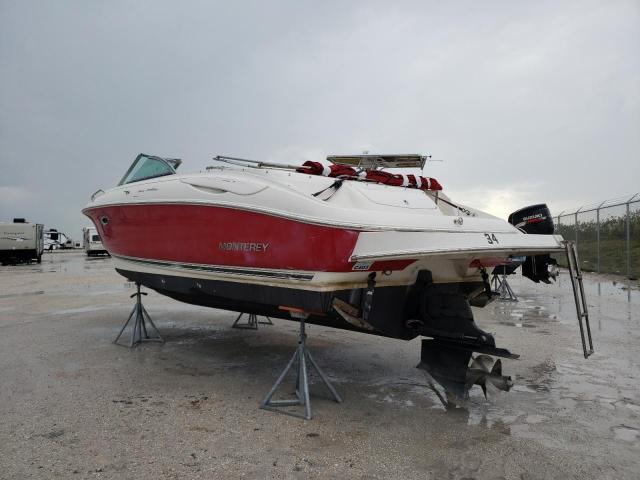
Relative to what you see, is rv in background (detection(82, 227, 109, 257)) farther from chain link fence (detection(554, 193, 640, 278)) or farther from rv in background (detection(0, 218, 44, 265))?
chain link fence (detection(554, 193, 640, 278))

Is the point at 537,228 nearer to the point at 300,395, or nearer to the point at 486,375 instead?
the point at 486,375

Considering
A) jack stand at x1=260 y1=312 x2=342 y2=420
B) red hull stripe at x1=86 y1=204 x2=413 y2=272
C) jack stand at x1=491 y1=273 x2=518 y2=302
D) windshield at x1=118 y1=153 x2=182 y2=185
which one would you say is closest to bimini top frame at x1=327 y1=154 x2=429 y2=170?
windshield at x1=118 y1=153 x2=182 y2=185

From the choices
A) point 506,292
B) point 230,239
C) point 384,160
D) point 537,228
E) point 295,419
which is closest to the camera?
point 295,419

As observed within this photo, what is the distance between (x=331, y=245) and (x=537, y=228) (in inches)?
101

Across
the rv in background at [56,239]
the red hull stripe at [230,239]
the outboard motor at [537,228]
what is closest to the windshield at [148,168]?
the red hull stripe at [230,239]

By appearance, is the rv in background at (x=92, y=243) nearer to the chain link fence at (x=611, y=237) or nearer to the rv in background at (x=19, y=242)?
the rv in background at (x=19, y=242)

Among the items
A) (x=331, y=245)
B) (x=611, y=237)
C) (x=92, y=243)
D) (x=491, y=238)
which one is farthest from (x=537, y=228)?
(x=92, y=243)

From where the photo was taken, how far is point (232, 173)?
4.04 m

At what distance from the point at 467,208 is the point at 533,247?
1395 mm

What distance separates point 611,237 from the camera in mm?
13023

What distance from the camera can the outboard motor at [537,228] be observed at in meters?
4.66

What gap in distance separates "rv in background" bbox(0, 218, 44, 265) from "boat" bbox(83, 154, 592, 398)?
785 inches

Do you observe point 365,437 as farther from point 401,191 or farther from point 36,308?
point 36,308

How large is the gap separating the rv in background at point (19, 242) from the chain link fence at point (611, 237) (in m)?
22.3
